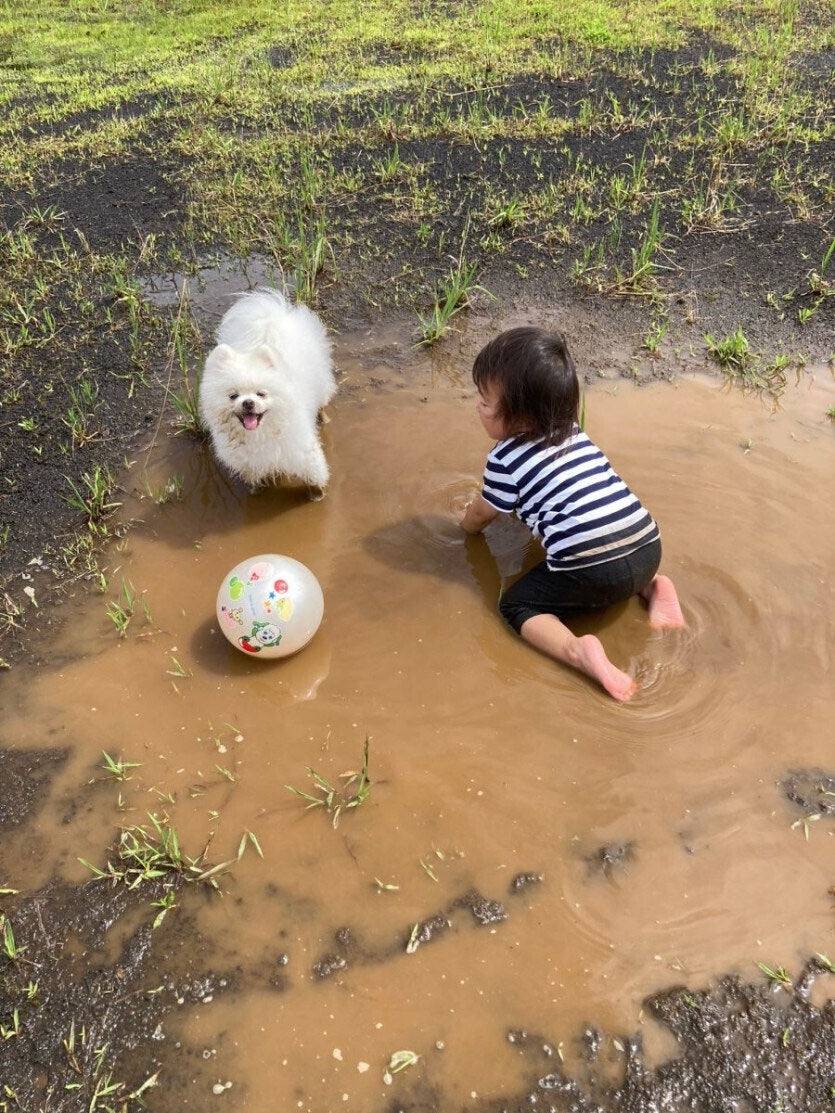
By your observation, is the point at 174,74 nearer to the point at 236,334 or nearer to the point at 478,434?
the point at 236,334

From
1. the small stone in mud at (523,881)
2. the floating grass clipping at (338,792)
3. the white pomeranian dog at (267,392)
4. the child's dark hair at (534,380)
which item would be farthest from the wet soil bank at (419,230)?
the small stone in mud at (523,881)

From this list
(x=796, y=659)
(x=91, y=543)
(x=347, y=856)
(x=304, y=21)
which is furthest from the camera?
(x=304, y=21)

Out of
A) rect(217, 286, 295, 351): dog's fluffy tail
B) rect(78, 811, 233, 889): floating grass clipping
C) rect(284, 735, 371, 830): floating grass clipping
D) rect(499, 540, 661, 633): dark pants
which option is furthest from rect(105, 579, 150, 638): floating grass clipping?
rect(499, 540, 661, 633): dark pants

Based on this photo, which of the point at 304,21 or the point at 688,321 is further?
the point at 304,21

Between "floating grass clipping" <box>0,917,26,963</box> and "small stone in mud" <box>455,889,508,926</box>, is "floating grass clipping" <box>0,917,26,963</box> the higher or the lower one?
the lower one

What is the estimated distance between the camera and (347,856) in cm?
250

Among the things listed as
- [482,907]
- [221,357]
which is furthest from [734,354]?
[482,907]

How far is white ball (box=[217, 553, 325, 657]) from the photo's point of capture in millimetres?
2934

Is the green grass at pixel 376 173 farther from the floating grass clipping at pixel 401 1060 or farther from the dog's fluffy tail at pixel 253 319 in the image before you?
the floating grass clipping at pixel 401 1060

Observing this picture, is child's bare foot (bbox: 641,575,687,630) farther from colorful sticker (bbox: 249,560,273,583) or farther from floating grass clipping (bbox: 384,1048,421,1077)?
floating grass clipping (bbox: 384,1048,421,1077)

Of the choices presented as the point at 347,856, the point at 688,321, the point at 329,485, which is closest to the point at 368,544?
the point at 329,485

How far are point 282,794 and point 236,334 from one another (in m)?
2.37

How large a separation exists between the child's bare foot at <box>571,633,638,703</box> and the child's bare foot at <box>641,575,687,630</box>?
298 millimetres

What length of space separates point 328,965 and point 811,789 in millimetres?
1686
